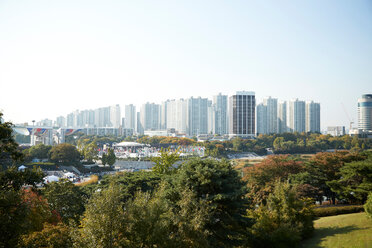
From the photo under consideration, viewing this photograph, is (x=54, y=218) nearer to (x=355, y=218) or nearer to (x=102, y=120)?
(x=355, y=218)

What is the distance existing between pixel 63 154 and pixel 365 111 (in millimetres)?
96683

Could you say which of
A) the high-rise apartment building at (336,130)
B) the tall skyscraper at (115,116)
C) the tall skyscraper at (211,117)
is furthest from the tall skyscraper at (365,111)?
the tall skyscraper at (115,116)

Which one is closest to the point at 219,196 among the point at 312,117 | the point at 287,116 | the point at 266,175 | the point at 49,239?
the point at 49,239

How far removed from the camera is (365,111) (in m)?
93.0

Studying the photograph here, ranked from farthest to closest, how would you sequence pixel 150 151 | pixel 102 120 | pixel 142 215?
pixel 102 120 < pixel 150 151 < pixel 142 215

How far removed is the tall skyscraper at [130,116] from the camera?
119 meters

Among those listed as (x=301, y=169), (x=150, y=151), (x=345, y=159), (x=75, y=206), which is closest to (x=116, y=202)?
(x=75, y=206)

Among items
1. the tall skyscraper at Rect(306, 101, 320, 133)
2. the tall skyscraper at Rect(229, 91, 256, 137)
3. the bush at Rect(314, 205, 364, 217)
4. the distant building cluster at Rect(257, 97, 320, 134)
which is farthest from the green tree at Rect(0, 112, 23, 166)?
the tall skyscraper at Rect(306, 101, 320, 133)

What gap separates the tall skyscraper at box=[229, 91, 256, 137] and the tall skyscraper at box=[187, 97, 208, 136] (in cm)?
2419

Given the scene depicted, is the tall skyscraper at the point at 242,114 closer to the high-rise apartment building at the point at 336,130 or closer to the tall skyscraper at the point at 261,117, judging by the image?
the tall skyscraper at the point at 261,117

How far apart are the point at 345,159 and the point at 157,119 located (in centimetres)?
9873

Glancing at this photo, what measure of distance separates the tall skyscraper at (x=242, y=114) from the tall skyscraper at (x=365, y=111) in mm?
46613

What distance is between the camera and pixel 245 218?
9812mm

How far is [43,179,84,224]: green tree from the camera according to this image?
460 inches
